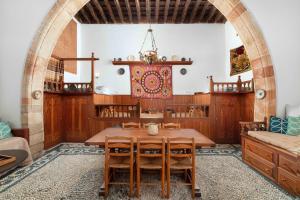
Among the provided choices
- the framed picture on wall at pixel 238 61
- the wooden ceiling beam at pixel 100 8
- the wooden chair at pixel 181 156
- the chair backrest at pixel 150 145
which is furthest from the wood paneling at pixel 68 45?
the framed picture on wall at pixel 238 61

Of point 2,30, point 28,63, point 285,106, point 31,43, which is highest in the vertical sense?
point 2,30

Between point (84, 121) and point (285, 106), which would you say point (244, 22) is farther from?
point (84, 121)

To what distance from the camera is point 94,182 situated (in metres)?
2.95

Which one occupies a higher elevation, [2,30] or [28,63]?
[2,30]

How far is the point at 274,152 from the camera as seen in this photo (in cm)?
298

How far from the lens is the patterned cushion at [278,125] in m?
3.61

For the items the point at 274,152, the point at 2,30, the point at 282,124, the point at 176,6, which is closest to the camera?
the point at 274,152

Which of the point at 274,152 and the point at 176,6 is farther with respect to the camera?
the point at 176,6

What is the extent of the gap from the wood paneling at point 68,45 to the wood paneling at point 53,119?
1.71 m

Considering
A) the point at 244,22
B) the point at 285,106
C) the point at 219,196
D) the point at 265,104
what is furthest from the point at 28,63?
the point at 285,106

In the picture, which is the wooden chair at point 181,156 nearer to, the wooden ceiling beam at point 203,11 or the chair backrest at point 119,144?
the chair backrest at point 119,144

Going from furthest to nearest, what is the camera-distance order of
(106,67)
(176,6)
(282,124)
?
1. (106,67)
2. (176,6)
3. (282,124)

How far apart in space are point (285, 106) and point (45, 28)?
18.8 ft

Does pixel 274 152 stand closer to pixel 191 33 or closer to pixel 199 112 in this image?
pixel 199 112
